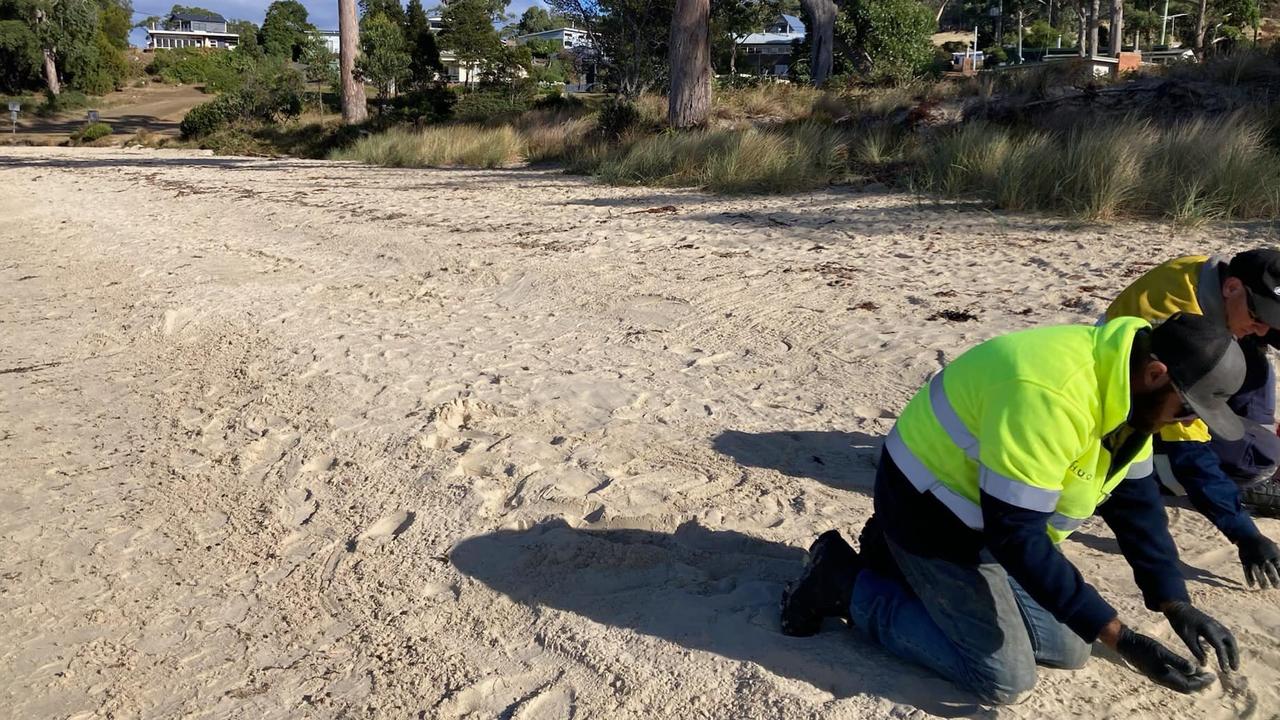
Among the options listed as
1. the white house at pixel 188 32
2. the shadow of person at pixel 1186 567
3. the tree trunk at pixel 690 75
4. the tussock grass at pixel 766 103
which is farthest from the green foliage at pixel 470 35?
the white house at pixel 188 32

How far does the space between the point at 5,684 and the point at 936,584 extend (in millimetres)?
2858

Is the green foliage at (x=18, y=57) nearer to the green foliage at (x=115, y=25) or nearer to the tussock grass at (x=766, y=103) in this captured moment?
the green foliage at (x=115, y=25)

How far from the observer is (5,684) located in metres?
3.21

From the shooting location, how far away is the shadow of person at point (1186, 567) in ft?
11.8

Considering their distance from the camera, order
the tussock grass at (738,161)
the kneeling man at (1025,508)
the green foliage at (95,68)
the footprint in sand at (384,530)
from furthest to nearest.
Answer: the green foliage at (95,68) → the tussock grass at (738,161) → the footprint in sand at (384,530) → the kneeling man at (1025,508)

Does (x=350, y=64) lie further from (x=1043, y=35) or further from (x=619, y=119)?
(x=1043, y=35)

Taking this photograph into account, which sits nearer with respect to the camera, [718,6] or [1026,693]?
[1026,693]

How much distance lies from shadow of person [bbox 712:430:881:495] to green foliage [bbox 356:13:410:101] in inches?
1026

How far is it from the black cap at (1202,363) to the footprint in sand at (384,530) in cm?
287

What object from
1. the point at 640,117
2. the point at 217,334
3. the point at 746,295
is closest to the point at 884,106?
the point at 640,117

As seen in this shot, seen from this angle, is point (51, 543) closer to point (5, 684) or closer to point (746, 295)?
point (5, 684)

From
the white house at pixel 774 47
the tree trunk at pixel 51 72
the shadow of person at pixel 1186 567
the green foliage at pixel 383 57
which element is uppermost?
the white house at pixel 774 47

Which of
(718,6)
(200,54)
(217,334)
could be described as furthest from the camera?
(200,54)

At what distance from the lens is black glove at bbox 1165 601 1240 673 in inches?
108
